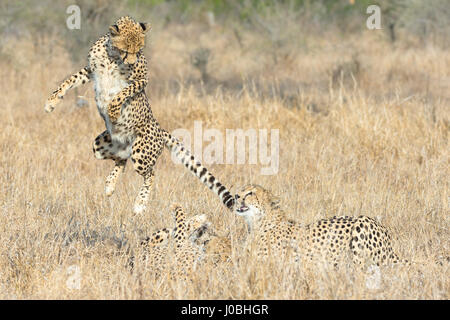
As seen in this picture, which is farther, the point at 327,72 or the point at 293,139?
the point at 327,72

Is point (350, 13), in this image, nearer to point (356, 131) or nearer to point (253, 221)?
point (356, 131)

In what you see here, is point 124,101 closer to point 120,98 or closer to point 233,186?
point 120,98

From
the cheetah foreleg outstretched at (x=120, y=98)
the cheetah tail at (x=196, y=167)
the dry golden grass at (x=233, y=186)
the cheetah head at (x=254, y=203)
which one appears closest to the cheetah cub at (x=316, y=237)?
the cheetah head at (x=254, y=203)

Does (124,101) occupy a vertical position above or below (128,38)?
below

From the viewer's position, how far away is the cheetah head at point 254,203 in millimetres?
4863

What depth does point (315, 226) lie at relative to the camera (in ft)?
15.4

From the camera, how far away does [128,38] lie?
15.4 ft

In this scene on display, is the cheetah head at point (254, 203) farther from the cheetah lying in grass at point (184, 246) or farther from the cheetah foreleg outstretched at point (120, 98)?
the cheetah foreleg outstretched at point (120, 98)

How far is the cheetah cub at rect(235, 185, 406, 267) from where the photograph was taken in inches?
179

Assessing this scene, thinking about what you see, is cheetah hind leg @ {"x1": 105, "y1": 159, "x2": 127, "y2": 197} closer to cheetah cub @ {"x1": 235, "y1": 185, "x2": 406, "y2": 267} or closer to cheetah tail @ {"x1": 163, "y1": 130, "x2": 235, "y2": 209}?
cheetah tail @ {"x1": 163, "y1": 130, "x2": 235, "y2": 209}

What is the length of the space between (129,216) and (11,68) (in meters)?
7.02

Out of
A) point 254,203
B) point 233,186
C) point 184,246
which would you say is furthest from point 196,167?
point 233,186

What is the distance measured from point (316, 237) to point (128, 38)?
1.60 metres
